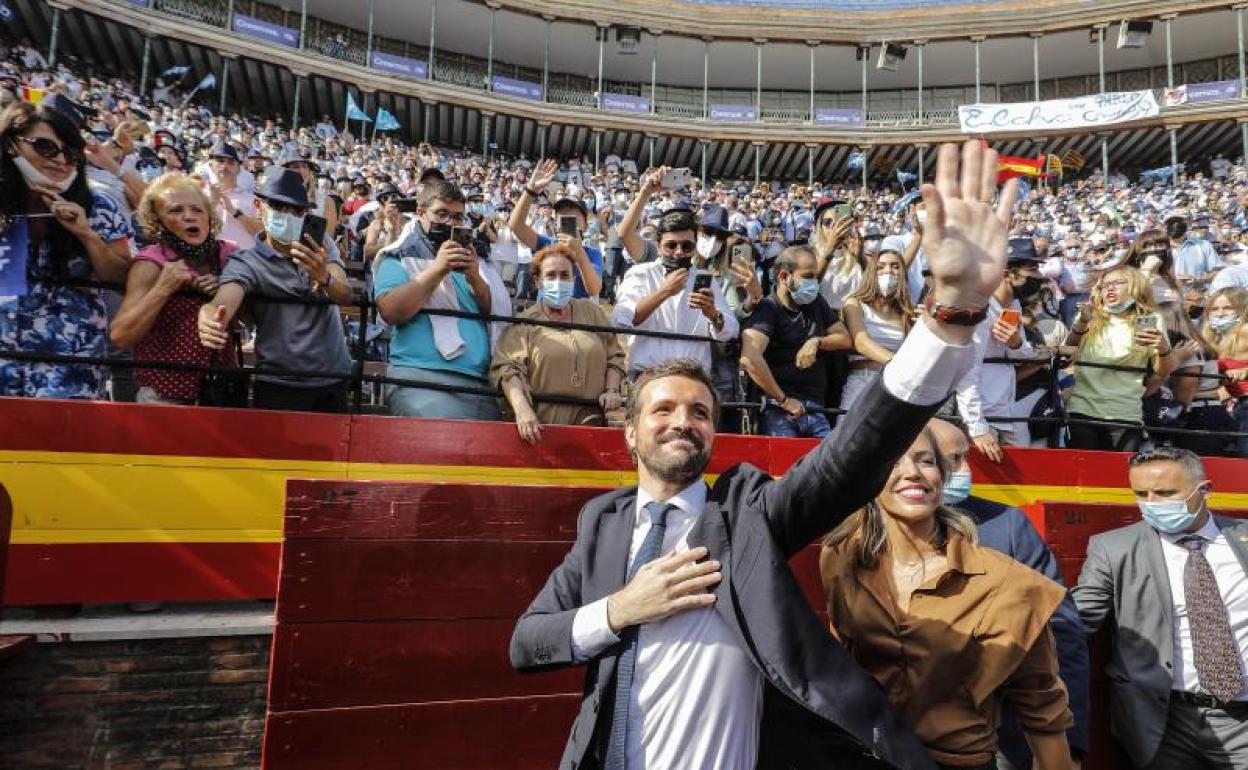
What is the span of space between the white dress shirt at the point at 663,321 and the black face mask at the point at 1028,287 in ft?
7.50

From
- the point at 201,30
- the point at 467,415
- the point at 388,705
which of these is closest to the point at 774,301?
the point at 467,415

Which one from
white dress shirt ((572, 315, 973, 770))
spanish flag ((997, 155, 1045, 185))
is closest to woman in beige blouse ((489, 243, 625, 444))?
white dress shirt ((572, 315, 973, 770))

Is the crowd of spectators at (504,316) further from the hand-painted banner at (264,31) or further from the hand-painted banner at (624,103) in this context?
the hand-painted banner at (624,103)

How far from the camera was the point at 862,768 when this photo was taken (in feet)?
5.83

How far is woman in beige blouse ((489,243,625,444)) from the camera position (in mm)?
3822

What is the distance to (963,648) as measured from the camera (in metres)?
1.99

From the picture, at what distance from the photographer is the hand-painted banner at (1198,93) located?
26188 millimetres

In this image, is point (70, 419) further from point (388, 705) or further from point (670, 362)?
point (670, 362)

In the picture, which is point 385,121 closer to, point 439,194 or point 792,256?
point 439,194

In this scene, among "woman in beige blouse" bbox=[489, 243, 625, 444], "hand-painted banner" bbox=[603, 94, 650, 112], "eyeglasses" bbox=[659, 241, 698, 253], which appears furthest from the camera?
"hand-painted banner" bbox=[603, 94, 650, 112]

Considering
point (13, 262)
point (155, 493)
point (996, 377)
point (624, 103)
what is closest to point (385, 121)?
point (624, 103)

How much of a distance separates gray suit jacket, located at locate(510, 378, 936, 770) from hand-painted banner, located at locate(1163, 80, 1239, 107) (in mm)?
32991

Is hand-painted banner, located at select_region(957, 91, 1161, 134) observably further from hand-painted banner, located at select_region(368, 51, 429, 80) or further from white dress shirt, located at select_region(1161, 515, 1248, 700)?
white dress shirt, located at select_region(1161, 515, 1248, 700)

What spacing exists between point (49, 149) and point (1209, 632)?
5.50 metres
